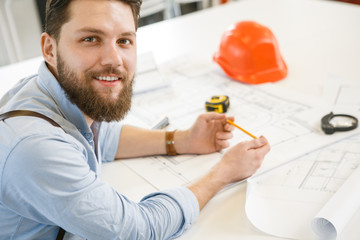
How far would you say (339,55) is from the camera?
177cm

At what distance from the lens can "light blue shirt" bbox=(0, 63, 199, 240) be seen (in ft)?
2.59

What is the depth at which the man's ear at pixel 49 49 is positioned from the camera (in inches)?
40.3

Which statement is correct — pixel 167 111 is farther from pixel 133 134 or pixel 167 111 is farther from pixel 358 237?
pixel 358 237

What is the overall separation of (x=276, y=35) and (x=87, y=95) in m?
1.31

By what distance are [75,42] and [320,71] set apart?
1.06 m

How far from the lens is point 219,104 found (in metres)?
1.42

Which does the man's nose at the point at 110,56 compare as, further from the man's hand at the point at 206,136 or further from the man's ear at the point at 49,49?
the man's hand at the point at 206,136

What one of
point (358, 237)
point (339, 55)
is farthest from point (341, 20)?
point (358, 237)

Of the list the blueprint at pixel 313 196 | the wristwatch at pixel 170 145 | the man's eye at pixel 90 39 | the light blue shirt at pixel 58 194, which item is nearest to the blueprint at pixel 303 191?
the blueprint at pixel 313 196

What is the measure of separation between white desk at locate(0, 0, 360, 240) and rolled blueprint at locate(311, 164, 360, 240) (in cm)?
11

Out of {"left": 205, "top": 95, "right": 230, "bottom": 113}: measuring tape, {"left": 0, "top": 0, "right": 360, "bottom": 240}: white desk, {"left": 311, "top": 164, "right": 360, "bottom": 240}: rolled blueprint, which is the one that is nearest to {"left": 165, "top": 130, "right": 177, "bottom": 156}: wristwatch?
{"left": 0, "top": 0, "right": 360, "bottom": 240}: white desk

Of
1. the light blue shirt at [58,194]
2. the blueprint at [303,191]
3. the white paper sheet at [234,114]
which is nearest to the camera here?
the light blue shirt at [58,194]

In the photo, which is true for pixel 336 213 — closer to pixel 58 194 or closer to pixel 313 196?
pixel 313 196

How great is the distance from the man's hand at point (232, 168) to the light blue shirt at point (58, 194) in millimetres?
56
